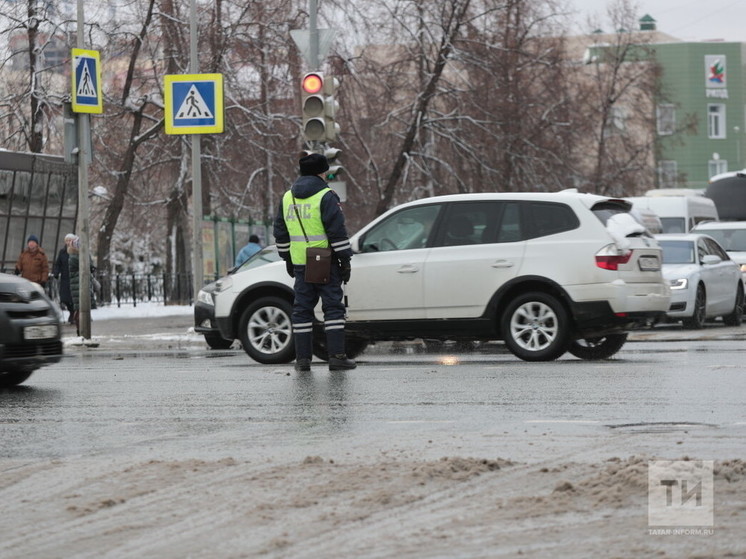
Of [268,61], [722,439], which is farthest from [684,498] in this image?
[268,61]

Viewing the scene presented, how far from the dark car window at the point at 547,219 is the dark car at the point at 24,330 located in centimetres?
452

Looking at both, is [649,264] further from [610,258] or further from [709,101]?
[709,101]

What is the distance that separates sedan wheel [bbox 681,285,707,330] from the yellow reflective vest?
418 inches

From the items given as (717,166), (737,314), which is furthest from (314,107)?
(717,166)

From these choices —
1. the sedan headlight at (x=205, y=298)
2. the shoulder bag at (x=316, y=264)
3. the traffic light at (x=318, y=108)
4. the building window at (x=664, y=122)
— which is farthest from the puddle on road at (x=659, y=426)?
the building window at (x=664, y=122)

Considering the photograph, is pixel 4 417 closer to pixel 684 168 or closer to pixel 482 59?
pixel 482 59

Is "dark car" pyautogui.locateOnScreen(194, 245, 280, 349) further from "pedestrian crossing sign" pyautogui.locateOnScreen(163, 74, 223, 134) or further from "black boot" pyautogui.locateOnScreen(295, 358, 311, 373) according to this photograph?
"black boot" pyautogui.locateOnScreen(295, 358, 311, 373)

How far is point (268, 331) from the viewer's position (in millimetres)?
14844

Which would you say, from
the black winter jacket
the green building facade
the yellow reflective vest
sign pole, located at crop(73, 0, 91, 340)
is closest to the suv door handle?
the black winter jacket

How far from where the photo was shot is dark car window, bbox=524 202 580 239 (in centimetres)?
1395

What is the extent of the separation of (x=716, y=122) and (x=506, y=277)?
272 ft

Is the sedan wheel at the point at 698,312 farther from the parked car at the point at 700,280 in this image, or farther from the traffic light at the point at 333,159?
the traffic light at the point at 333,159

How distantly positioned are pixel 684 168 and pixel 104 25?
65.7 m

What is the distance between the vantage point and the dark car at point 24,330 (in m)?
12.0
